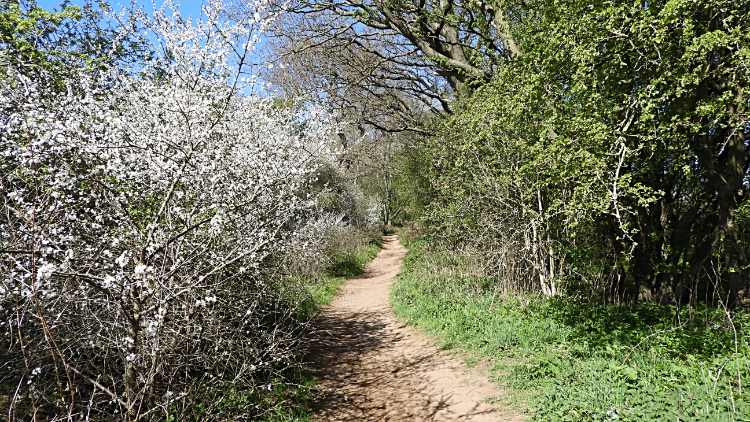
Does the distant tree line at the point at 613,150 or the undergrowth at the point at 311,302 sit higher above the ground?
the distant tree line at the point at 613,150

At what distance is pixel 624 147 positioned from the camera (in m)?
4.84

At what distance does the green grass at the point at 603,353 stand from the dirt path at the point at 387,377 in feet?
1.34

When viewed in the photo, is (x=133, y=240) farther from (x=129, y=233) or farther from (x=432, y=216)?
(x=432, y=216)

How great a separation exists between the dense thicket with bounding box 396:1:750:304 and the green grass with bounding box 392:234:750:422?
0.65m

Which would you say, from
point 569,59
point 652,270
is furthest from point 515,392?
point 569,59

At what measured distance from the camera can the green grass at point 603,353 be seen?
346 cm

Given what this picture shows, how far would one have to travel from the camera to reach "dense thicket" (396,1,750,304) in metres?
4.73

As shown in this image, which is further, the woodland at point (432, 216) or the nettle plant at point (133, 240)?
the woodland at point (432, 216)

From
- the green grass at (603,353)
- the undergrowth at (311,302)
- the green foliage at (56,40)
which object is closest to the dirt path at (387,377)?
the undergrowth at (311,302)

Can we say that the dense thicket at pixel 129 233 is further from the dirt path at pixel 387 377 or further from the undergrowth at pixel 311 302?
the dirt path at pixel 387 377

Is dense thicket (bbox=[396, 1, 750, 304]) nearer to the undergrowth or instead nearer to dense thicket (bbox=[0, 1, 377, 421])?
dense thicket (bbox=[0, 1, 377, 421])

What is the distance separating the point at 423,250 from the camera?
1239 cm

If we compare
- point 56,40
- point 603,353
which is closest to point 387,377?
point 603,353

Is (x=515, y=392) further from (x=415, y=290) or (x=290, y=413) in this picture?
(x=415, y=290)
